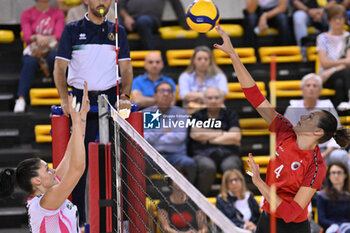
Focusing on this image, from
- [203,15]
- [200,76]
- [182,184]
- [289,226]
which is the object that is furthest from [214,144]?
[182,184]

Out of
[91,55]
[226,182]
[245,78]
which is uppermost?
[91,55]

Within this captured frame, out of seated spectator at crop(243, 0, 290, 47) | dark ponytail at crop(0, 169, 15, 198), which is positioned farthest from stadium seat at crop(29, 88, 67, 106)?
dark ponytail at crop(0, 169, 15, 198)

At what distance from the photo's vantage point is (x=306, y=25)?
8.52 metres

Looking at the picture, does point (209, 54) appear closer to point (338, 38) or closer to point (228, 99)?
point (228, 99)

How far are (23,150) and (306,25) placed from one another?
3717 millimetres

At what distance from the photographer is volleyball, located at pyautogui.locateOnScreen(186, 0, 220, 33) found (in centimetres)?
480

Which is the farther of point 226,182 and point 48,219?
point 226,182

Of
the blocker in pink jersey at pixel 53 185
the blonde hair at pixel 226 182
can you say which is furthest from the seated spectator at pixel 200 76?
the blocker in pink jersey at pixel 53 185

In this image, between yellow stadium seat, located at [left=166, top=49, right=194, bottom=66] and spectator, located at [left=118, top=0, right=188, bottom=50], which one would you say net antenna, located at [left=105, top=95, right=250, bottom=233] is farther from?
yellow stadium seat, located at [left=166, top=49, right=194, bottom=66]

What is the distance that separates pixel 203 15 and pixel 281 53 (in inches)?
152

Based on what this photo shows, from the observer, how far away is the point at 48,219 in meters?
4.21

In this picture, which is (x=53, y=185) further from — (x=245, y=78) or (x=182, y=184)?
(x=245, y=78)

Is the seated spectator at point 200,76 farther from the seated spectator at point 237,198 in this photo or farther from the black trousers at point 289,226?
the black trousers at point 289,226

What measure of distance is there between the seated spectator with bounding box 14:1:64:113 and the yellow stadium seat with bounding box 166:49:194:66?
1.40 meters
